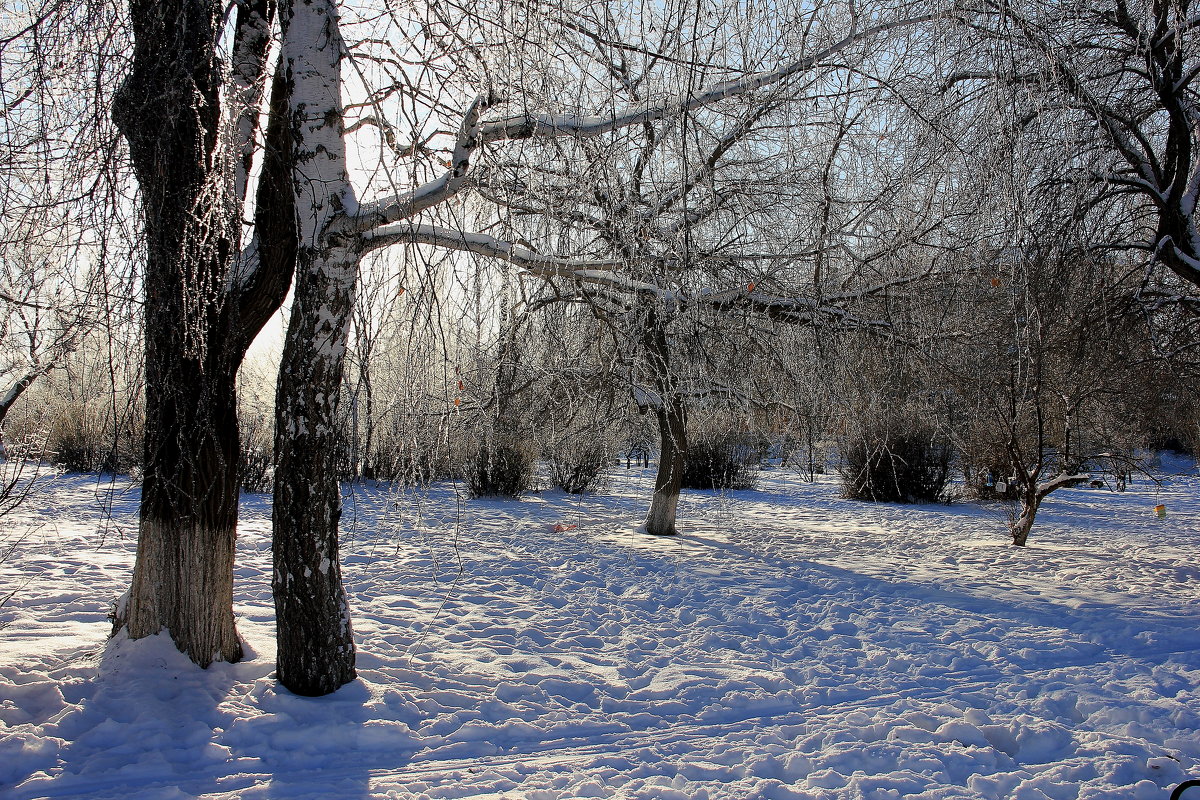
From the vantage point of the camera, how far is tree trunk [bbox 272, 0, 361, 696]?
3311 millimetres

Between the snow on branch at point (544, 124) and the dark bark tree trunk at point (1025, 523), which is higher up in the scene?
the snow on branch at point (544, 124)

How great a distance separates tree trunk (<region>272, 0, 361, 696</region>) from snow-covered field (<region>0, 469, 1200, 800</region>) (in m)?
0.43

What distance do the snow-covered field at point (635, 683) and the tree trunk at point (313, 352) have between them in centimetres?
43

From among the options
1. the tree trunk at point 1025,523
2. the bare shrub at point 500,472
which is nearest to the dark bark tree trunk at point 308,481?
the tree trunk at point 1025,523

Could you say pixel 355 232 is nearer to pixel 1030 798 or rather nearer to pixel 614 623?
pixel 614 623

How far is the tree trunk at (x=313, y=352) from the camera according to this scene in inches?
130

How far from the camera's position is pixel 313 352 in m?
3.36

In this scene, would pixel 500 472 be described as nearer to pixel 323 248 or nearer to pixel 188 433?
pixel 188 433

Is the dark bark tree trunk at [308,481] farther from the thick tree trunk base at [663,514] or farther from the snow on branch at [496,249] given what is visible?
the thick tree trunk base at [663,514]

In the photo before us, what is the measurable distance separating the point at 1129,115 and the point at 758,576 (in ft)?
16.2

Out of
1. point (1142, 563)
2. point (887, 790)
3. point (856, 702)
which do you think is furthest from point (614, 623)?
point (1142, 563)

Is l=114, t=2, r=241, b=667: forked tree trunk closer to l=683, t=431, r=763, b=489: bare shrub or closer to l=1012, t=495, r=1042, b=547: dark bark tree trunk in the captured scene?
l=1012, t=495, r=1042, b=547: dark bark tree trunk

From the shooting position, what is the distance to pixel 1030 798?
9.98 feet

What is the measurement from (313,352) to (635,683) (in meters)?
2.62
